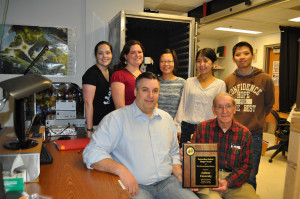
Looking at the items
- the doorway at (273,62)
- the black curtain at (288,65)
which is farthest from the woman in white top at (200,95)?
the doorway at (273,62)

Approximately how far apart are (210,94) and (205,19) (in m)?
1.83

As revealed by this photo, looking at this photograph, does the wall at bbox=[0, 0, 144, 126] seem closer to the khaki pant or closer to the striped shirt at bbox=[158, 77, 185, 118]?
the striped shirt at bbox=[158, 77, 185, 118]

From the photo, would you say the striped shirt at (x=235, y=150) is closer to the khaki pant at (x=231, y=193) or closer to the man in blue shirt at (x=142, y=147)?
the khaki pant at (x=231, y=193)

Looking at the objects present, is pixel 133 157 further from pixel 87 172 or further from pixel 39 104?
pixel 39 104

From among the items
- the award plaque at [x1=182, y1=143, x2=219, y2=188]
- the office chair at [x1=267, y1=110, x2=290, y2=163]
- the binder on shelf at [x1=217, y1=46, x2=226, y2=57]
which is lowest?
the office chair at [x1=267, y1=110, x2=290, y2=163]

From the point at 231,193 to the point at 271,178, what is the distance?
7.85 ft

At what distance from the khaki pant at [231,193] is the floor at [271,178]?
159cm

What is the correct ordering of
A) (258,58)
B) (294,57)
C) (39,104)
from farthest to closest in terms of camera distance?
(258,58)
(294,57)
(39,104)

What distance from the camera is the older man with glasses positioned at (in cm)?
186

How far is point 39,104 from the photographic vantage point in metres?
3.00

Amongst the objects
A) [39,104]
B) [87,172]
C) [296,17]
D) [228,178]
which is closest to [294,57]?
[296,17]

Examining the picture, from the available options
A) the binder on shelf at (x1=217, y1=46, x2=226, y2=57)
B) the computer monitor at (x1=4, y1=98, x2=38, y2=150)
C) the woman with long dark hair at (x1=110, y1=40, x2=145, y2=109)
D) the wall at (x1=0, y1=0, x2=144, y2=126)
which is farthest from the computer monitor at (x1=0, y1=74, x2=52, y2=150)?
the binder on shelf at (x1=217, y1=46, x2=226, y2=57)

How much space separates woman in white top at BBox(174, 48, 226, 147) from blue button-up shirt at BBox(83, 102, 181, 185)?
30.8 inches

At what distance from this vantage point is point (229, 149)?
197 centimetres
